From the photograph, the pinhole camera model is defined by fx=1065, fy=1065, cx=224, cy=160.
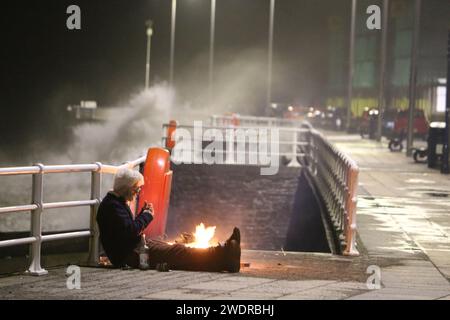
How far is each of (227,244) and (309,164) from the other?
57.9ft

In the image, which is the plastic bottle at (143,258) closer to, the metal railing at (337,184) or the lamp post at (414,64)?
the metal railing at (337,184)

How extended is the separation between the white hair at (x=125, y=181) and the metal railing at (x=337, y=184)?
3377 mm

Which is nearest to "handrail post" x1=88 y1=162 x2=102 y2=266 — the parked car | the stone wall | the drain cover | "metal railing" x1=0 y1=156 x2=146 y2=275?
"metal railing" x1=0 y1=156 x2=146 y2=275

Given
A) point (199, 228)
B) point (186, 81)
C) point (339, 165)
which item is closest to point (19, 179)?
point (339, 165)

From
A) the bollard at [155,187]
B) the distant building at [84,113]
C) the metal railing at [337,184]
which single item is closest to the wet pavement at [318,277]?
the metal railing at [337,184]

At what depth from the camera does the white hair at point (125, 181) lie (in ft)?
34.3

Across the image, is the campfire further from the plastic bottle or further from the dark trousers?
the plastic bottle

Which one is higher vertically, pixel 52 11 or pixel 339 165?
pixel 52 11

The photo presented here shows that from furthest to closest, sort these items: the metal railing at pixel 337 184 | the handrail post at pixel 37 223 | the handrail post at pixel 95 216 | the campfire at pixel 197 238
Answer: the metal railing at pixel 337 184 < the handrail post at pixel 95 216 < the campfire at pixel 197 238 < the handrail post at pixel 37 223

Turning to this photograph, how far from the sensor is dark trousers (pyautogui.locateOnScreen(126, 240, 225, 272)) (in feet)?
34.7

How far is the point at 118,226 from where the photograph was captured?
10.5 metres

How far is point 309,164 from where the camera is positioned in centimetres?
2794
